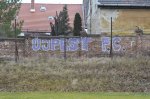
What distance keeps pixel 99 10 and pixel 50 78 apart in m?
17.2

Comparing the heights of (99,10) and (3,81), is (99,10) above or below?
above

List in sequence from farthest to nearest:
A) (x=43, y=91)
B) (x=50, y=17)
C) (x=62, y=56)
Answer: (x=50, y=17) < (x=62, y=56) < (x=43, y=91)

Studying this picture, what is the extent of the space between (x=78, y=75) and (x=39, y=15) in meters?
66.3

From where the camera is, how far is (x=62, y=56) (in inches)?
1226

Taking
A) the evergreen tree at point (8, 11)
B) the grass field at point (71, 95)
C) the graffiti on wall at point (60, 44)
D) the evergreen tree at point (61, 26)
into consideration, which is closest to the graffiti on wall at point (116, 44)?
the graffiti on wall at point (60, 44)

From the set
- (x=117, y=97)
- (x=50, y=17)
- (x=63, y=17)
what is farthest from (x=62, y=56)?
(x=50, y=17)

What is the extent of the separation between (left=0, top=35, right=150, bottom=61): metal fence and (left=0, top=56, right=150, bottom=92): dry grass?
477 centimetres

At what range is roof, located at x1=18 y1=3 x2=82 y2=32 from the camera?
8231 cm

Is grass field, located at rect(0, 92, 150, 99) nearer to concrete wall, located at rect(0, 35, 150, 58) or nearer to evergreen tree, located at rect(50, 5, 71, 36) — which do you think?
→ concrete wall, located at rect(0, 35, 150, 58)

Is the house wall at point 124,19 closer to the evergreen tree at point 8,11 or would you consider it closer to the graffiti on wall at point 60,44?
the graffiti on wall at point 60,44

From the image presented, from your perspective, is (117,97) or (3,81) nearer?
(117,97)

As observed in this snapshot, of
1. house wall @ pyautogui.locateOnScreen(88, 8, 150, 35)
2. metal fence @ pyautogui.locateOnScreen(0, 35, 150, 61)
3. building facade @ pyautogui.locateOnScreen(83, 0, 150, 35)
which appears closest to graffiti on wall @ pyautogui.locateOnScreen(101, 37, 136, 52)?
metal fence @ pyautogui.locateOnScreen(0, 35, 150, 61)

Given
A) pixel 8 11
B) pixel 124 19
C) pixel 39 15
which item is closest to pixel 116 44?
pixel 124 19

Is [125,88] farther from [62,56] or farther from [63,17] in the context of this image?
[63,17]
